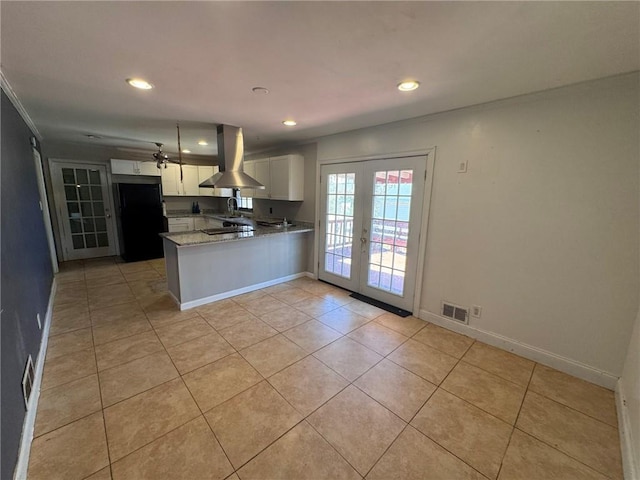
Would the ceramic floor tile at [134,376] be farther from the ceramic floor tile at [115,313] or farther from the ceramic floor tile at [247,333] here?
the ceramic floor tile at [115,313]

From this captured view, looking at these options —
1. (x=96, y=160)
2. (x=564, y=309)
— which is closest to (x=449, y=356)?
(x=564, y=309)

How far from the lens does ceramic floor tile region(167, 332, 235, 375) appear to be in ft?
7.51

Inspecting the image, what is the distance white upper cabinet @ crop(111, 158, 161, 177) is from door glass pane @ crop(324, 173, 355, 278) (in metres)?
4.23

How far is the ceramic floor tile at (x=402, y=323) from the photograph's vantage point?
2.90 metres

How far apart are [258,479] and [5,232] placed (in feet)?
7.58

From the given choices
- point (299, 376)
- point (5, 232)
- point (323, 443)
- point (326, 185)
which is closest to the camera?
point (323, 443)

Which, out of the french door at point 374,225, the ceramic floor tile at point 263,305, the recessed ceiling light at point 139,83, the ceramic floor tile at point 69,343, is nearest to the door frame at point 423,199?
the french door at point 374,225

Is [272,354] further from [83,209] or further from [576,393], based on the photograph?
[83,209]

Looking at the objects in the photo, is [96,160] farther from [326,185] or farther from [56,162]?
[326,185]

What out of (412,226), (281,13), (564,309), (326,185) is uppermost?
(281,13)

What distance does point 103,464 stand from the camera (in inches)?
56.4

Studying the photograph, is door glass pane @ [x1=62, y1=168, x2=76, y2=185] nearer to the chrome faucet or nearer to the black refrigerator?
the black refrigerator

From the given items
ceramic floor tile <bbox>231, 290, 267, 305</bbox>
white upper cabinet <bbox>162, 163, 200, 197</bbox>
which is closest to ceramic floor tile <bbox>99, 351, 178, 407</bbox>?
ceramic floor tile <bbox>231, 290, 267, 305</bbox>

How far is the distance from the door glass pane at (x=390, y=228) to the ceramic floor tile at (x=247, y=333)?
164 cm
